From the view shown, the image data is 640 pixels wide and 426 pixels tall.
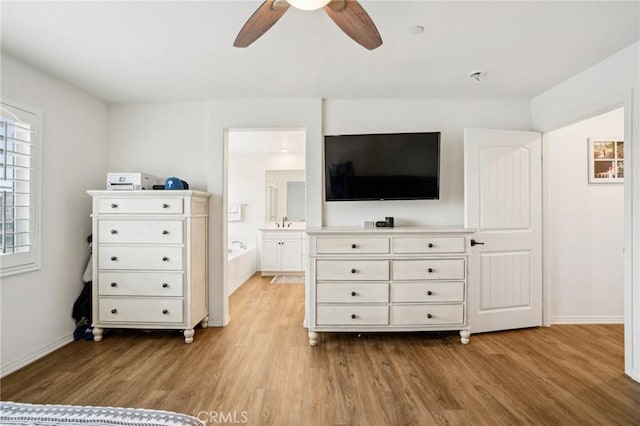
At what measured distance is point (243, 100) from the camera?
3.13m

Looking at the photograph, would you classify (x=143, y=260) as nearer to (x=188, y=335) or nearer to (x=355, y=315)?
(x=188, y=335)

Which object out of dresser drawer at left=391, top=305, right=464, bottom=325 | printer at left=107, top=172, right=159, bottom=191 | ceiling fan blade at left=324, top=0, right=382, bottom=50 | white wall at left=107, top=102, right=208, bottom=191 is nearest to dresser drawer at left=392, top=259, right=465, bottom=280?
dresser drawer at left=391, top=305, right=464, bottom=325

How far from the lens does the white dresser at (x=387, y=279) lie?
8.60 feet

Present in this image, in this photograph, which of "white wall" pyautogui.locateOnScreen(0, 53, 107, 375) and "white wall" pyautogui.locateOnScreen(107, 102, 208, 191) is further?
"white wall" pyautogui.locateOnScreen(107, 102, 208, 191)

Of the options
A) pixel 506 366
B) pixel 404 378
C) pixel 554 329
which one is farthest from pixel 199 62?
pixel 554 329

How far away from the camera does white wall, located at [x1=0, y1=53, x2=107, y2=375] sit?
2250 millimetres

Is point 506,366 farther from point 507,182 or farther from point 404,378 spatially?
point 507,182

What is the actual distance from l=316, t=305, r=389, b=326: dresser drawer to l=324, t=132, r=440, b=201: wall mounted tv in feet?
3.28

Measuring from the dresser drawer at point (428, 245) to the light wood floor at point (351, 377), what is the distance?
846mm

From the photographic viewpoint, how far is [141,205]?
2.68 metres

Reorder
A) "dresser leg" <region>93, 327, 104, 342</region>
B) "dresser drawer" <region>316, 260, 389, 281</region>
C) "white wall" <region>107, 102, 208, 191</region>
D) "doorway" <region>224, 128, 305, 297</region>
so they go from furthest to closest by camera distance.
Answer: "doorway" <region>224, 128, 305, 297</region> → "white wall" <region>107, 102, 208, 191</region> → "dresser leg" <region>93, 327, 104, 342</region> → "dresser drawer" <region>316, 260, 389, 281</region>

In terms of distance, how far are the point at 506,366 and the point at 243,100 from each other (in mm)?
3313

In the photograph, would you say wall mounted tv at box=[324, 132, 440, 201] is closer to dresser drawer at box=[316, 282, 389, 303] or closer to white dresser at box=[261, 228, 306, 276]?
dresser drawer at box=[316, 282, 389, 303]

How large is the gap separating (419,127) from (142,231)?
2.84m
